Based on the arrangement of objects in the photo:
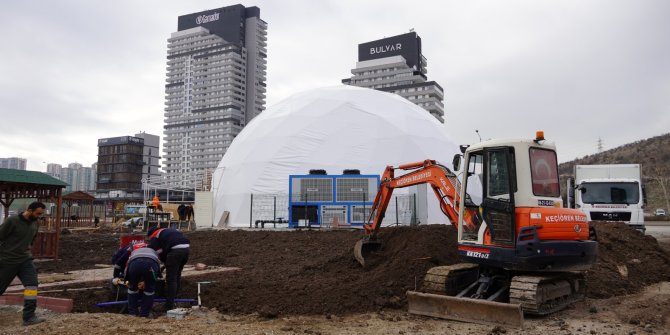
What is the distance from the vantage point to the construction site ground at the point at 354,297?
623 centimetres

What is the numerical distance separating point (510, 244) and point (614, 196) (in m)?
13.3

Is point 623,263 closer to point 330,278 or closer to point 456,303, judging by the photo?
point 456,303

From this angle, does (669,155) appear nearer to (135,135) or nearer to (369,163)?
(369,163)

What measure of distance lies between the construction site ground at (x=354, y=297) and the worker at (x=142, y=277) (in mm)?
285

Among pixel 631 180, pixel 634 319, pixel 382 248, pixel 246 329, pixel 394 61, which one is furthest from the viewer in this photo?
pixel 394 61

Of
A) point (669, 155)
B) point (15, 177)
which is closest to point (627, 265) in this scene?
point (15, 177)

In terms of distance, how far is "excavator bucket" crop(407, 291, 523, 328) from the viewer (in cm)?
620

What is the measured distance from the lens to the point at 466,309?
658 cm

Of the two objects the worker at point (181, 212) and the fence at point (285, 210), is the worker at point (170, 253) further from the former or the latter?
the worker at point (181, 212)

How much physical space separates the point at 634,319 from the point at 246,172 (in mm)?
24836

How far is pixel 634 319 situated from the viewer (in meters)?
6.67

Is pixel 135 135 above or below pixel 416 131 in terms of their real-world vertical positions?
above

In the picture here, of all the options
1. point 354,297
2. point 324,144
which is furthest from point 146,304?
point 324,144

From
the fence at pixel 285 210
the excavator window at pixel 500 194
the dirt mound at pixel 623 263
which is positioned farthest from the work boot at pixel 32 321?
the fence at pixel 285 210
